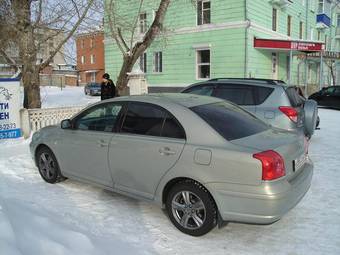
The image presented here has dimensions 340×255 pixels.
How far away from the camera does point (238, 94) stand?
25.2 ft

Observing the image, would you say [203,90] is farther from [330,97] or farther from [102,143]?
[330,97]

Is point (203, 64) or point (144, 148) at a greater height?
point (203, 64)

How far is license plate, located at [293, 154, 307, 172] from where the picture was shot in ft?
13.8

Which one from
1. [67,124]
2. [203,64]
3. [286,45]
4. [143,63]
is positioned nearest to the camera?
[67,124]

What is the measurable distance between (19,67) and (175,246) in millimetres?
10023

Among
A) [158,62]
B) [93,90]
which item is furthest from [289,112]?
[93,90]

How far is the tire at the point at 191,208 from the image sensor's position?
4.08m

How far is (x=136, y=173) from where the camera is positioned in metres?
4.69

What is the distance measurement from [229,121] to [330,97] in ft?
56.3

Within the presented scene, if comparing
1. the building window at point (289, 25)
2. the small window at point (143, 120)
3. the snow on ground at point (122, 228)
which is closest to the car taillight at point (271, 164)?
the snow on ground at point (122, 228)

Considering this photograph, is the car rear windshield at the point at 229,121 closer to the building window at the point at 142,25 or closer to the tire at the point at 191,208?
the tire at the point at 191,208

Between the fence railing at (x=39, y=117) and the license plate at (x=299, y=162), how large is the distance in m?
7.57

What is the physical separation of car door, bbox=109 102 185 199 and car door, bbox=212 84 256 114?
3.24 metres

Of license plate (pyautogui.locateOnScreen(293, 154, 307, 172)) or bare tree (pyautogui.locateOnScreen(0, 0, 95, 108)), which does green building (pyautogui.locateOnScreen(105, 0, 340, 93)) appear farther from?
license plate (pyautogui.locateOnScreen(293, 154, 307, 172))
